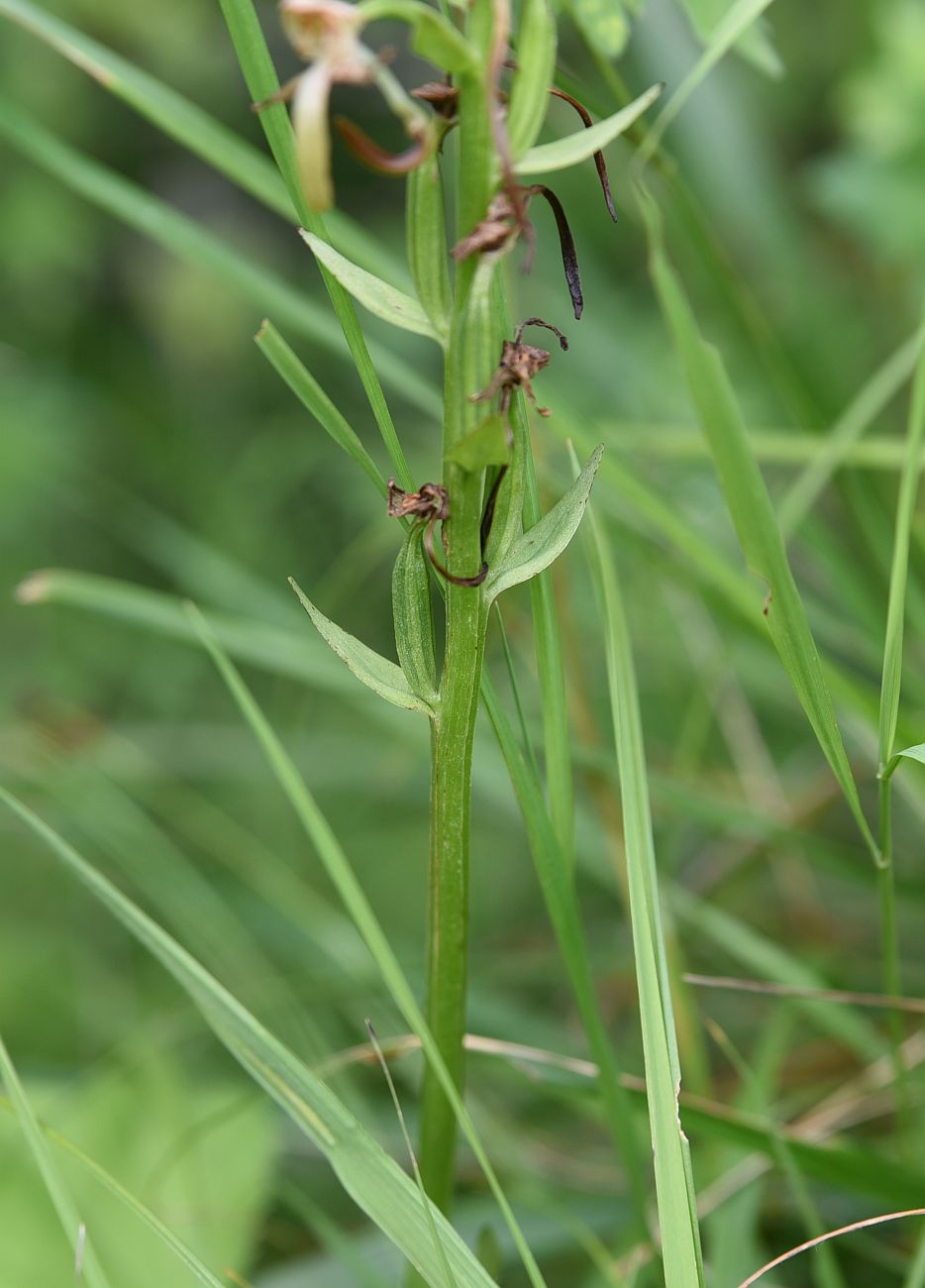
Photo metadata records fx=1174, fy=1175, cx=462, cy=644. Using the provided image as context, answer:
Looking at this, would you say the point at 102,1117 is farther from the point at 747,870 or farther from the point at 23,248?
the point at 23,248

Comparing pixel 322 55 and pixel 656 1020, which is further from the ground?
pixel 322 55

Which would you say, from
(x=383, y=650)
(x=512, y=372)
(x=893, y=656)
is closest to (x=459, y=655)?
(x=512, y=372)

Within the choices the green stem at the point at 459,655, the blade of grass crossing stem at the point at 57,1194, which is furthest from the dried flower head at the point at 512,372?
the blade of grass crossing stem at the point at 57,1194

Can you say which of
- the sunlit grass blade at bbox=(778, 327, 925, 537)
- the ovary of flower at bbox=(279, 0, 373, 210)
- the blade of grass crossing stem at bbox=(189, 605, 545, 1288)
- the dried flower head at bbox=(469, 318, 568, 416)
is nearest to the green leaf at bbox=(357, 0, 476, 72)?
the ovary of flower at bbox=(279, 0, 373, 210)

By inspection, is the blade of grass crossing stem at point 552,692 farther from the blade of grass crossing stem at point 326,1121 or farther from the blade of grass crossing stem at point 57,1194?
the blade of grass crossing stem at point 57,1194

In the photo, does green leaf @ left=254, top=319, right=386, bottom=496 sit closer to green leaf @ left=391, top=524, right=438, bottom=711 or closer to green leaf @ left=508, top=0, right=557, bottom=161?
green leaf @ left=391, top=524, right=438, bottom=711

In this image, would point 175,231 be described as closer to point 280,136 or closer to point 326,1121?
point 280,136
